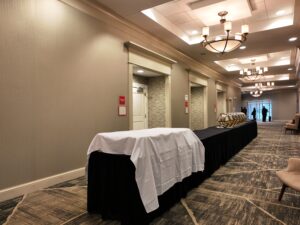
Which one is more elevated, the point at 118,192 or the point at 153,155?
the point at 153,155

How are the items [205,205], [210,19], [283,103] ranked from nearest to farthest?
[205,205], [210,19], [283,103]

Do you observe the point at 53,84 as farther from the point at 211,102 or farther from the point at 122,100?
the point at 211,102

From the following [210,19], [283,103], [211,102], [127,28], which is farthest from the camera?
[283,103]

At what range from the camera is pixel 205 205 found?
8.66 ft

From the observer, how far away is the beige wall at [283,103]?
70.4 feet

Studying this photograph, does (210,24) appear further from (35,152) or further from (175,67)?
(35,152)

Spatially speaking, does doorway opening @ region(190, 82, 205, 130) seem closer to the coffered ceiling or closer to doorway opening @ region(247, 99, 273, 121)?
the coffered ceiling

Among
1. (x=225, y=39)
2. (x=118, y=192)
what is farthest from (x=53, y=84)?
(x=225, y=39)

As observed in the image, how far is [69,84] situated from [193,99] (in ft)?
24.2

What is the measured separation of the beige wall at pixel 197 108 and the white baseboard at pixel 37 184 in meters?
6.95

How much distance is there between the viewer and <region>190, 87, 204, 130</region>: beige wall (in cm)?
988

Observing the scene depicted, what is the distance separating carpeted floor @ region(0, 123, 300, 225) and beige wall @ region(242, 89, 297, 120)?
21589 millimetres

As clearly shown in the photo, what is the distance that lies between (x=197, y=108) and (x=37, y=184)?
800 cm

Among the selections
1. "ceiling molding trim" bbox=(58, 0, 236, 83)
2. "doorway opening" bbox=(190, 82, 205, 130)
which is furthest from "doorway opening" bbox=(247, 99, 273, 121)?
"ceiling molding trim" bbox=(58, 0, 236, 83)
